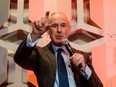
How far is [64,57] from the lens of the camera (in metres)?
1.21

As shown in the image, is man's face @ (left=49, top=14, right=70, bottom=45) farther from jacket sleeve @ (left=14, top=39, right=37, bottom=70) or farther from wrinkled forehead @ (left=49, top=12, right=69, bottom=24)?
jacket sleeve @ (left=14, top=39, right=37, bottom=70)

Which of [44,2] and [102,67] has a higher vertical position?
[44,2]

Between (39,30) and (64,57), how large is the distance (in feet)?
0.78

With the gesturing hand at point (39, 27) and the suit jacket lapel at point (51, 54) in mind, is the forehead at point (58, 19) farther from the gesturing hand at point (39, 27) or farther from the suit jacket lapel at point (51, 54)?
the gesturing hand at point (39, 27)

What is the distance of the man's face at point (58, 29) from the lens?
1.23m

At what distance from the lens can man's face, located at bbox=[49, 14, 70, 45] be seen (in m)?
1.23

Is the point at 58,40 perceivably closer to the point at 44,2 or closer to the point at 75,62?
the point at 75,62

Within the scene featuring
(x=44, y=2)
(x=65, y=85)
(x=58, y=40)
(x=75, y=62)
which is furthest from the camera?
(x=44, y=2)

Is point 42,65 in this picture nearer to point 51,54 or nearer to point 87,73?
point 51,54

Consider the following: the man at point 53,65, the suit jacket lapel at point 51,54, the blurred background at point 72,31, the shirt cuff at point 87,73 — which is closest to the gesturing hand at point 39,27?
the man at point 53,65

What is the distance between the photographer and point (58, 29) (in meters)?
1.24

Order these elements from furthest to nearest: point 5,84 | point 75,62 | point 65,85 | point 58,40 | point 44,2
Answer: point 44,2 → point 5,84 → point 58,40 → point 65,85 → point 75,62

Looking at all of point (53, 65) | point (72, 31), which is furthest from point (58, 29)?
point (72, 31)

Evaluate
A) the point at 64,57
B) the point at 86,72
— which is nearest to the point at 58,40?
the point at 64,57
